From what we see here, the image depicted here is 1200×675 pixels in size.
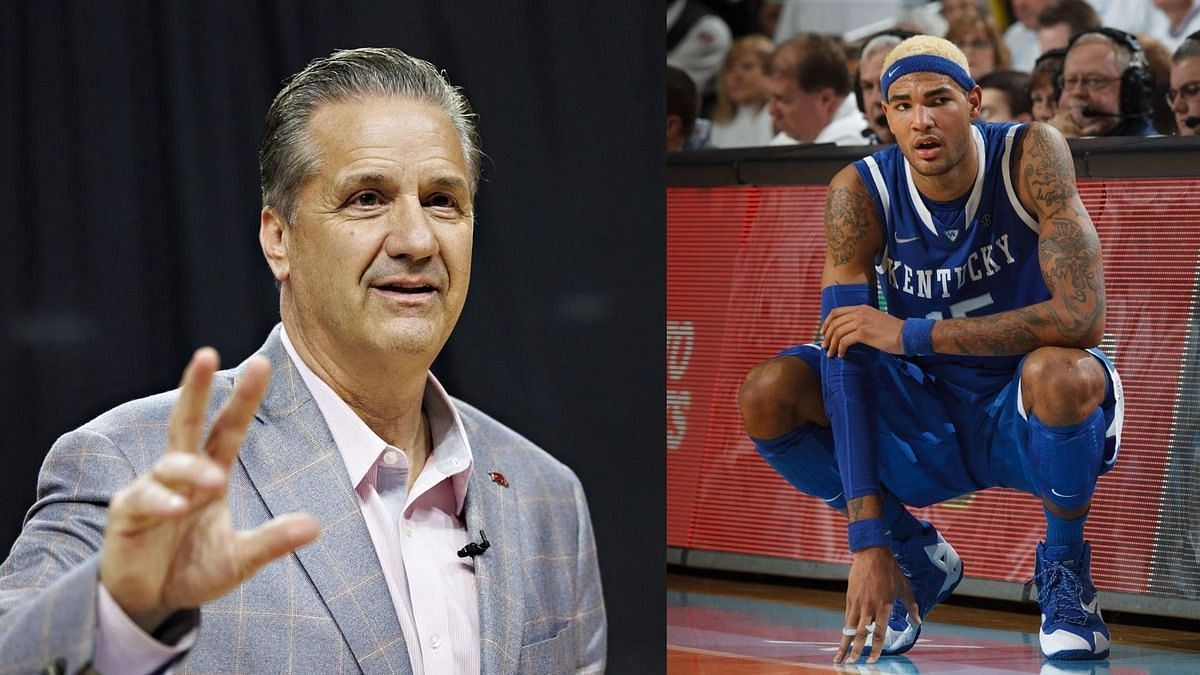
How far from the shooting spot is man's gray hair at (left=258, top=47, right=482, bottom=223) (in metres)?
1.62

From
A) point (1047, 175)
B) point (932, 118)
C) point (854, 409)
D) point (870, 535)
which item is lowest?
point (870, 535)

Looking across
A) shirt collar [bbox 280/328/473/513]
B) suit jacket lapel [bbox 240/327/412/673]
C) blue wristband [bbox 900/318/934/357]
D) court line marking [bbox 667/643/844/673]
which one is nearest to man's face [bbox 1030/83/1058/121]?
blue wristband [bbox 900/318/934/357]

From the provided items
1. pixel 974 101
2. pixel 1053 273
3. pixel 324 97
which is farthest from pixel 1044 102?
pixel 324 97

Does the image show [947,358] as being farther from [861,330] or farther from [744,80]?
[744,80]

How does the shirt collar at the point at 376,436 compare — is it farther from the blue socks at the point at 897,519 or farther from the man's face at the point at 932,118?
the blue socks at the point at 897,519

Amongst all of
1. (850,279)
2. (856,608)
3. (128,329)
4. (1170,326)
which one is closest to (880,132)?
(850,279)

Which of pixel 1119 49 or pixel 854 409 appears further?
pixel 1119 49

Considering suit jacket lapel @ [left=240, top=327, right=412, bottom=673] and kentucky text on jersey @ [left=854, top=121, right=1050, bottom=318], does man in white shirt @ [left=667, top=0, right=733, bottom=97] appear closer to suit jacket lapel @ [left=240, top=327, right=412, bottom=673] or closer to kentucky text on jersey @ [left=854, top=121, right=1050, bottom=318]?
kentucky text on jersey @ [left=854, top=121, right=1050, bottom=318]

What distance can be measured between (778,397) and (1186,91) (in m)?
1.67

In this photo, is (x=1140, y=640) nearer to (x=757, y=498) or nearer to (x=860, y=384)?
→ (x=860, y=384)

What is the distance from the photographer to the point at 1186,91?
461 centimetres

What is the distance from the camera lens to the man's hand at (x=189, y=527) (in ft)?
3.40

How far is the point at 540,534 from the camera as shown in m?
1.73

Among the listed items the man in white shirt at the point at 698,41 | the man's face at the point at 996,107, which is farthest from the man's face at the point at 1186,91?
the man in white shirt at the point at 698,41
